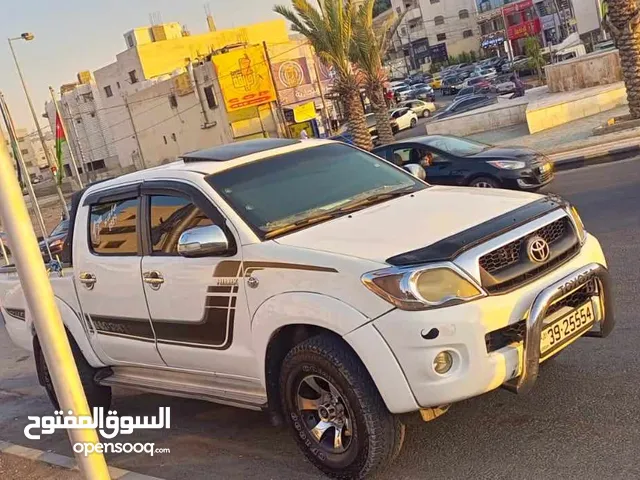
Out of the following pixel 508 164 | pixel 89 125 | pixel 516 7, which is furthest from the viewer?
pixel 516 7

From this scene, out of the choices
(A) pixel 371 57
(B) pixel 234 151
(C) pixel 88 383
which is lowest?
(C) pixel 88 383

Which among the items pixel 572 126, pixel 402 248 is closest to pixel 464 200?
pixel 402 248

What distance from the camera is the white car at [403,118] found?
43938mm

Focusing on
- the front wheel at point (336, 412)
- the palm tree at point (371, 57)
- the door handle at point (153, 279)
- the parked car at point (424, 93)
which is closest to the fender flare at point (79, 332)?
the door handle at point (153, 279)

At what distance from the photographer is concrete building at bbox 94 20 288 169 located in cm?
6391

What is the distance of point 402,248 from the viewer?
3885mm

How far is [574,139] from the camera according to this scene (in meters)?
19.1

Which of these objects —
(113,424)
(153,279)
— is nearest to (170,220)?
(153,279)

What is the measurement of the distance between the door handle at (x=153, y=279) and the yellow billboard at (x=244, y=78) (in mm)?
45910

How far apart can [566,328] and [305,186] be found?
1.88 meters

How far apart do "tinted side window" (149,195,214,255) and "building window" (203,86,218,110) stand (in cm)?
4737

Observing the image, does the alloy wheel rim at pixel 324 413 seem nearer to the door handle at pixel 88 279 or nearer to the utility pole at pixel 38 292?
the utility pole at pixel 38 292

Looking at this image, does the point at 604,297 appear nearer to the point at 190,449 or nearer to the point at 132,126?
the point at 190,449

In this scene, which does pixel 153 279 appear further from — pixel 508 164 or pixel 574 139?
pixel 574 139
